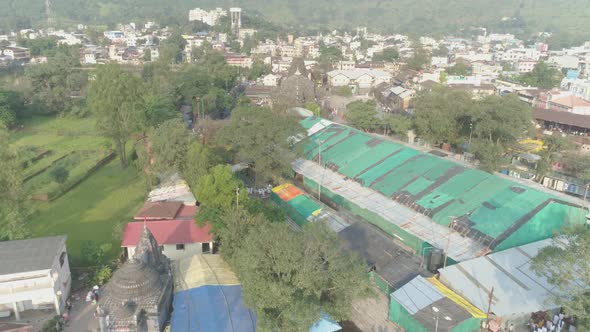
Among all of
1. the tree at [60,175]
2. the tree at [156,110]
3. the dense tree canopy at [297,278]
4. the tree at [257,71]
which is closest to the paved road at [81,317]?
the dense tree canopy at [297,278]

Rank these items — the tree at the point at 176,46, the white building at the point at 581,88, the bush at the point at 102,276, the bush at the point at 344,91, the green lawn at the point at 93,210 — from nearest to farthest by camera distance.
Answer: the bush at the point at 102,276
the green lawn at the point at 93,210
the white building at the point at 581,88
the bush at the point at 344,91
the tree at the point at 176,46

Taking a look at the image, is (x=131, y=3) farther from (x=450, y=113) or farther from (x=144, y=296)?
(x=144, y=296)

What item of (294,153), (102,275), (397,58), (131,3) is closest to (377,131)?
(294,153)

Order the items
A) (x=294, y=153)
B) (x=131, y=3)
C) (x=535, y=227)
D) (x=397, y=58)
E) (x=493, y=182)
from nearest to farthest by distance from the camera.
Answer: (x=535, y=227), (x=493, y=182), (x=294, y=153), (x=397, y=58), (x=131, y=3)

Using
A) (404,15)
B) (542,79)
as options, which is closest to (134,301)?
(542,79)

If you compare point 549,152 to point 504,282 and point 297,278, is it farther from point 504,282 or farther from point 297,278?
point 297,278

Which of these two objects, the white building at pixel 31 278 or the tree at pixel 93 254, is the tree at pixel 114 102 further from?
the white building at pixel 31 278
